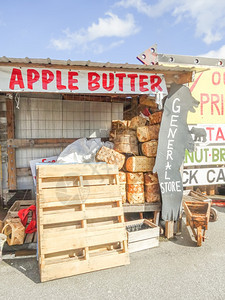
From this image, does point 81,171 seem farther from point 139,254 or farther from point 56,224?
point 139,254

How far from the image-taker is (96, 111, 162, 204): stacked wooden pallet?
4664mm

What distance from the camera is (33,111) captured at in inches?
252

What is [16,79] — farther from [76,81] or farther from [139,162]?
[139,162]

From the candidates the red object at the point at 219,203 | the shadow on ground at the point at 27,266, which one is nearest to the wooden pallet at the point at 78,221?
the shadow on ground at the point at 27,266

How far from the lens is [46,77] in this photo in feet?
13.3

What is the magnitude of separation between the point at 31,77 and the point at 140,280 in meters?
3.96

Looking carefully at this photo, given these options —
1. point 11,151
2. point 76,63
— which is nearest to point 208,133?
point 76,63

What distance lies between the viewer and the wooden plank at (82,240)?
3.38 meters

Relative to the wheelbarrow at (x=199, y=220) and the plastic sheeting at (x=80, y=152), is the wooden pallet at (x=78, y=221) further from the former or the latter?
the wheelbarrow at (x=199, y=220)

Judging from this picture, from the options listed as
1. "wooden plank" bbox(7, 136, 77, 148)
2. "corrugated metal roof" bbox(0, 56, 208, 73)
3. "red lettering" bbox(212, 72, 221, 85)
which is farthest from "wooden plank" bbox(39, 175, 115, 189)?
"red lettering" bbox(212, 72, 221, 85)

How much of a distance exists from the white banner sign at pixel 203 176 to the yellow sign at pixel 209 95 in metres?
Result: 1.45

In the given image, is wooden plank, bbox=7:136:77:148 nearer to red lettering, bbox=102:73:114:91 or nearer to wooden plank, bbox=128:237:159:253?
red lettering, bbox=102:73:114:91

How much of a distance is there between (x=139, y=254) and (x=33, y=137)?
14.5 feet

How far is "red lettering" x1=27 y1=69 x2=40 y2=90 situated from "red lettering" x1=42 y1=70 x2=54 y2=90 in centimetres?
13
